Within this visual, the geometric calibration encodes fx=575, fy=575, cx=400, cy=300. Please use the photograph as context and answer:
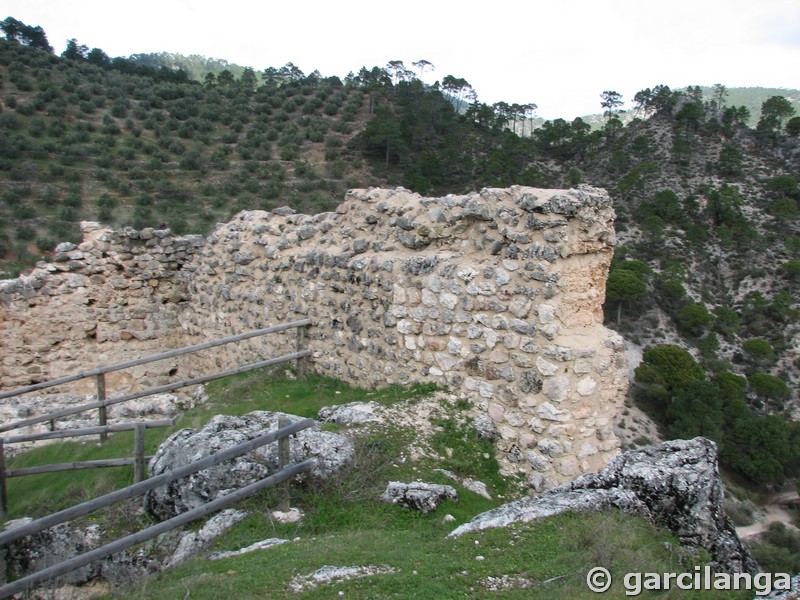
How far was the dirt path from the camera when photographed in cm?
2180

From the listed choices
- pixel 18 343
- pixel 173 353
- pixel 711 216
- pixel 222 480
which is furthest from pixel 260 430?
pixel 711 216

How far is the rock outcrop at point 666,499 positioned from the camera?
146 inches

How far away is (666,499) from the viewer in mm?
3938

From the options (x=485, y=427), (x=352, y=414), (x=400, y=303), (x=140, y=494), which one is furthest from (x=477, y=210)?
(x=140, y=494)

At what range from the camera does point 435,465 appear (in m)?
5.46

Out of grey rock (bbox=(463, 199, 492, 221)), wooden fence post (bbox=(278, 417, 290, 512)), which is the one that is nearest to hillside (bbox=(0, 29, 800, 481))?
grey rock (bbox=(463, 199, 492, 221))

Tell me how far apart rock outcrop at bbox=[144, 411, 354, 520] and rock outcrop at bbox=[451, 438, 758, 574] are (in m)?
1.54

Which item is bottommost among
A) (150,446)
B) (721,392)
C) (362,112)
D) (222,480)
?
(721,392)

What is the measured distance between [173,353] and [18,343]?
179 inches

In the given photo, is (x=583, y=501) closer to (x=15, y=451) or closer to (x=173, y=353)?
(x=173, y=353)

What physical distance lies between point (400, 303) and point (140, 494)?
12.4 feet

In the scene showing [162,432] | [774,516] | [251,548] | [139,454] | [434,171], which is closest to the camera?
[251,548]

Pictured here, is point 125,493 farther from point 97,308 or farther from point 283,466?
point 97,308

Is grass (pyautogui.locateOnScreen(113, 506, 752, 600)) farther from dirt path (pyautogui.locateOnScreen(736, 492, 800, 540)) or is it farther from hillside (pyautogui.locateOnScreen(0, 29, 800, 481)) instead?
dirt path (pyautogui.locateOnScreen(736, 492, 800, 540))
